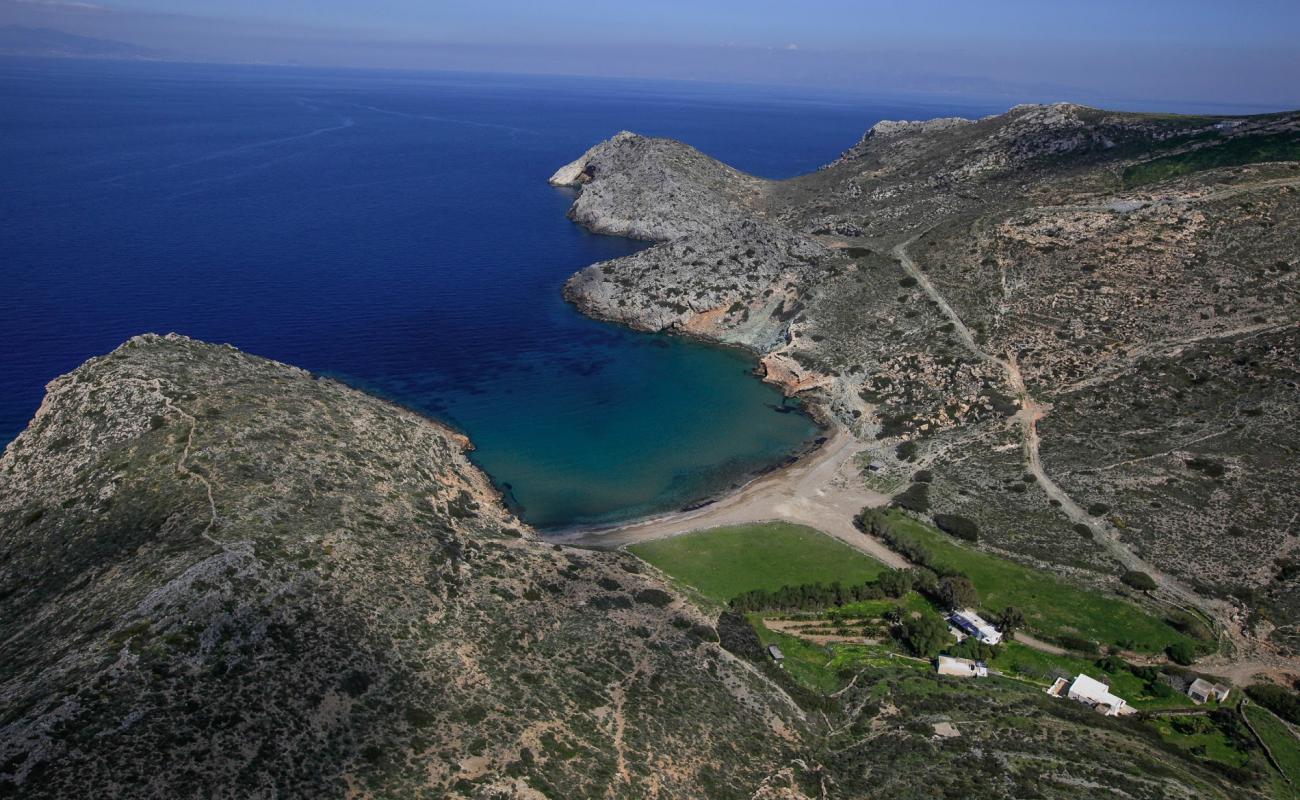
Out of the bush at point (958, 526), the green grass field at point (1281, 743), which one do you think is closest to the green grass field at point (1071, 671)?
the green grass field at point (1281, 743)

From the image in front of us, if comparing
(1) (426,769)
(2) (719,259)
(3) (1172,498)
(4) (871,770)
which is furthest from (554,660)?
(2) (719,259)

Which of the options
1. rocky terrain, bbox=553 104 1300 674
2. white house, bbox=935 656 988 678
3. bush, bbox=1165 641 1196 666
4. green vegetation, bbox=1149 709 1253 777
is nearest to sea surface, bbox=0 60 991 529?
rocky terrain, bbox=553 104 1300 674

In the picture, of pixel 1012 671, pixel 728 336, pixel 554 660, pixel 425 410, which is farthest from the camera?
pixel 728 336

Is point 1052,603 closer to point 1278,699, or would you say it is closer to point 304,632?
point 1278,699

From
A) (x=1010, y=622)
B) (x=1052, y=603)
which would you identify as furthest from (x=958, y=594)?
(x=1052, y=603)

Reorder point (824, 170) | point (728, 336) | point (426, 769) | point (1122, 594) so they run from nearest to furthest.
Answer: point (426, 769), point (1122, 594), point (728, 336), point (824, 170)

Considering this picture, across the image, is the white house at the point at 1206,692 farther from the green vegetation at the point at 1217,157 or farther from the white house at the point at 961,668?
the green vegetation at the point at 1217,157

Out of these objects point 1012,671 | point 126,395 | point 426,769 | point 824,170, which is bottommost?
point 1012,671

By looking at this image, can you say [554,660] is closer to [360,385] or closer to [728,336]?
[360,385]
